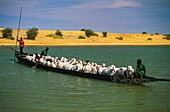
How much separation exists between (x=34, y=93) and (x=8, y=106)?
82.4 inches

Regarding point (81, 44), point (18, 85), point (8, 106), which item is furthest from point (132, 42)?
point (8, 106)

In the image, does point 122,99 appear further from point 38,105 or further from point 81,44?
point 81,44

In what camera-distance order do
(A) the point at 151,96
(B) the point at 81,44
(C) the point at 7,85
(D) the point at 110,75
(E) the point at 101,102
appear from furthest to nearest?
(B) the point at 81,44, (D) the point at 110,75, (C) the point at 7,85, (A) the point at 151,96, (E) the point at 101,102

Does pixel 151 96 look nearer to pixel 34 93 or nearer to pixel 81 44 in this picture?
pixel 34 93

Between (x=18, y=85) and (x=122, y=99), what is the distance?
4836 mm

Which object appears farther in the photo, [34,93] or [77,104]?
[34,93]

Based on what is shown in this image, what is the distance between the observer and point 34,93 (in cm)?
1262

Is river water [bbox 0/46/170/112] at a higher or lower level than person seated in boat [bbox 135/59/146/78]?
lower

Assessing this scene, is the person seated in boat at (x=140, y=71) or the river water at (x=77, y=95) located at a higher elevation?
the person seated in boat at (x=140, y=71)

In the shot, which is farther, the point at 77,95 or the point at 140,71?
the point at 140,71

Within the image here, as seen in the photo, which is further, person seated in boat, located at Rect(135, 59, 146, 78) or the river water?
person seated in boat, located at Rect(135, 59, 146, 78)

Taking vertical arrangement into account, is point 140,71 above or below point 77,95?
above

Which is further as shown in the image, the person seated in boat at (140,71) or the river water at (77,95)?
the person seated in boat at (140,71)

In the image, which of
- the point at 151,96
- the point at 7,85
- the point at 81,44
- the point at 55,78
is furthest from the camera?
the point at 81,44
